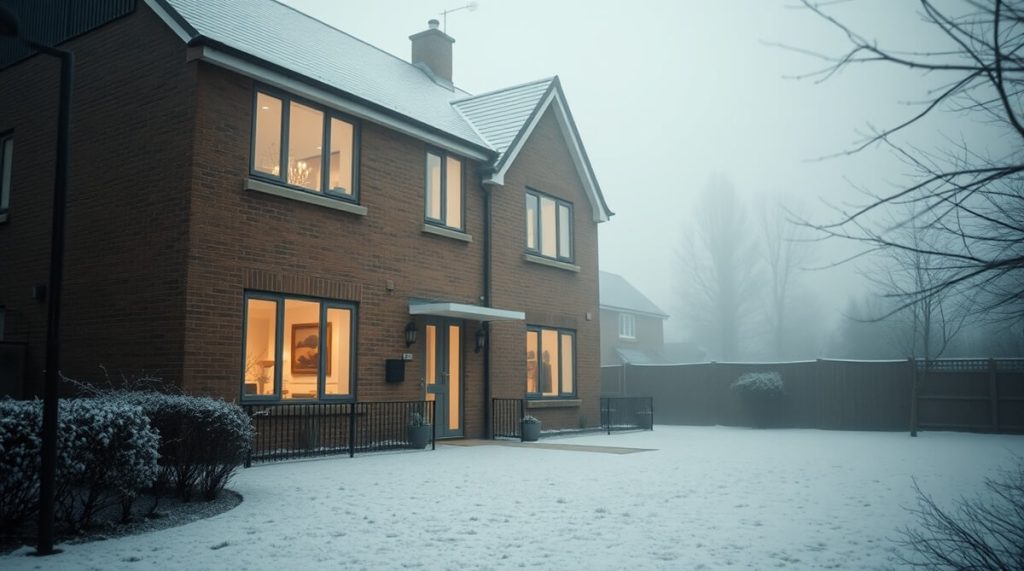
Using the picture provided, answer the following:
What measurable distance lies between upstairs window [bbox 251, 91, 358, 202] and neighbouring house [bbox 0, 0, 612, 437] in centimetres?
4

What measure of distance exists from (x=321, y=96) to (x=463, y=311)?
471 cm

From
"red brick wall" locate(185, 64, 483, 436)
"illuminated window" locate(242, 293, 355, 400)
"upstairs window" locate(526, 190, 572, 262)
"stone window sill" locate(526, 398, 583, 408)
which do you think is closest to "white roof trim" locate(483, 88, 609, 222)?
"upstairs window" locate(526, 190, 572, 262)

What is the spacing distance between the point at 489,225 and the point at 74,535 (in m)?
11.8

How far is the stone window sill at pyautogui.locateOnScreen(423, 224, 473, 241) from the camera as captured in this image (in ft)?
50.4

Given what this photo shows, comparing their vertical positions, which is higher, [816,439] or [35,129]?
[35,129]

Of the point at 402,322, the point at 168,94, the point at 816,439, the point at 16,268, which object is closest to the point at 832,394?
the point at 816,439

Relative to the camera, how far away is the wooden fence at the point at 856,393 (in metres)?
19.0

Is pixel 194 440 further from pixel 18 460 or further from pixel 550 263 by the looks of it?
pixel 550 263

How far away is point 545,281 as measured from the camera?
18812 mm

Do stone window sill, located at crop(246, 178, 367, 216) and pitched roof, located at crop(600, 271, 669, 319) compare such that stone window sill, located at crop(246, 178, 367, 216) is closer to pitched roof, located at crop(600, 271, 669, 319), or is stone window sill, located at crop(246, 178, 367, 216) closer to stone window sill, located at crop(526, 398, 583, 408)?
stone window sill, located at crop(526, 398, 583, 408)

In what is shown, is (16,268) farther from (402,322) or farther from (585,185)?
(585,185)

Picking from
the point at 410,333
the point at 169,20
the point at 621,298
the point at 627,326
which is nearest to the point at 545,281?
the point at 410,333

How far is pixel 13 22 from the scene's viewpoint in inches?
207

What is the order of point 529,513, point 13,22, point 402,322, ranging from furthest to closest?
point 402,322 → point 529,513 → point 13,22
